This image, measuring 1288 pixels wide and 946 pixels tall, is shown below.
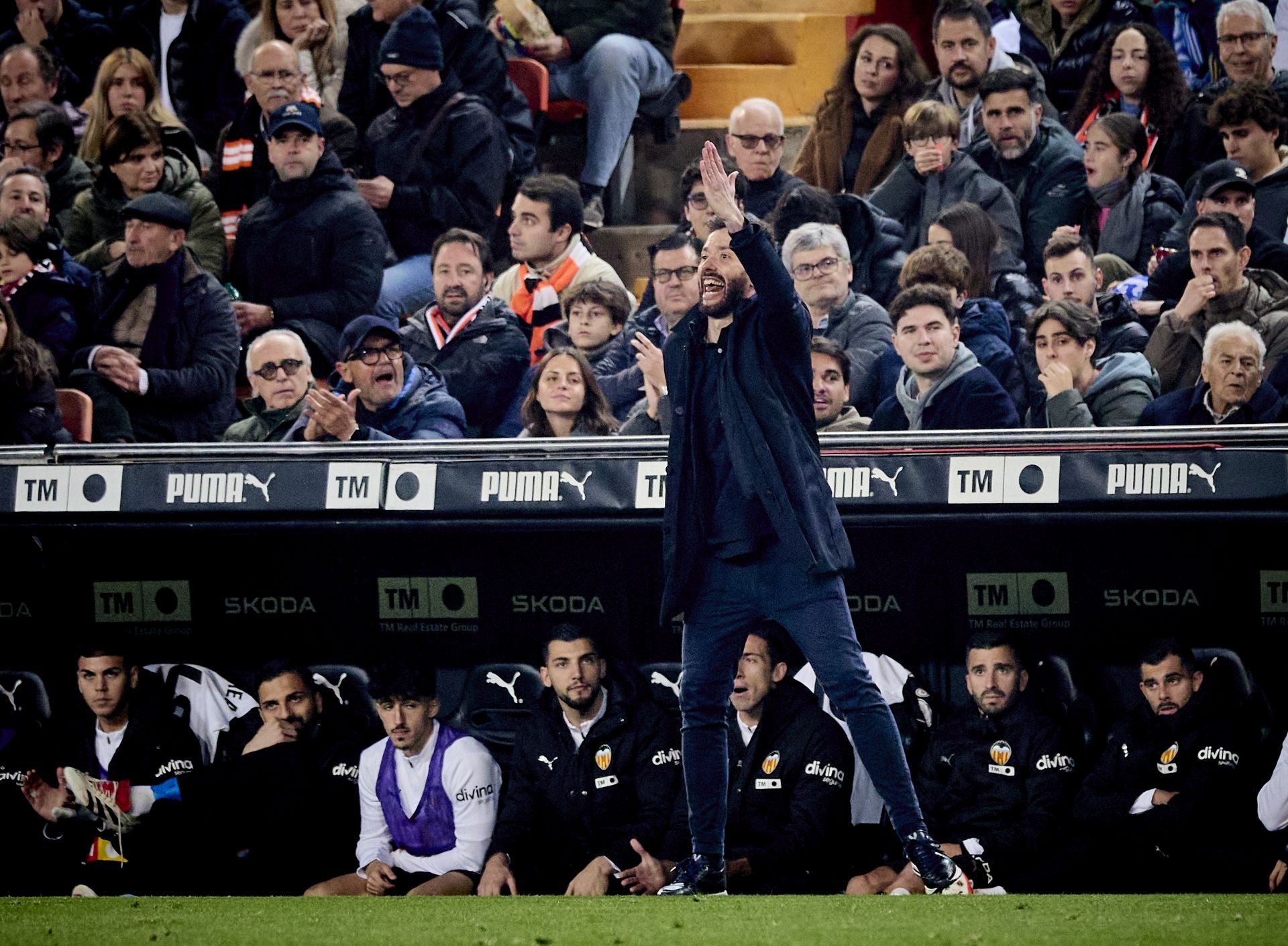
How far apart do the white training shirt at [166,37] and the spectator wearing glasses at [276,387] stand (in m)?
3.24

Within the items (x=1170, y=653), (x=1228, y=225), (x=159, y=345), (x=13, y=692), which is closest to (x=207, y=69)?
(x=159, y=345)

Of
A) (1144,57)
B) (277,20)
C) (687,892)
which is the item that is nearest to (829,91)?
(1144,57)

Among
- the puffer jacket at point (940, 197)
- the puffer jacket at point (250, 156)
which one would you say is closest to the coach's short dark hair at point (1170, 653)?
the puffer jacket at point (940, 197)

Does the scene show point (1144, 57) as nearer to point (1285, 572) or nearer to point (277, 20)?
point (1285, 572)

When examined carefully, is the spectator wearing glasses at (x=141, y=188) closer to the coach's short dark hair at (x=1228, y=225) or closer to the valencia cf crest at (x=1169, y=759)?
the coach's short dark hair at (x=1228, y=225)

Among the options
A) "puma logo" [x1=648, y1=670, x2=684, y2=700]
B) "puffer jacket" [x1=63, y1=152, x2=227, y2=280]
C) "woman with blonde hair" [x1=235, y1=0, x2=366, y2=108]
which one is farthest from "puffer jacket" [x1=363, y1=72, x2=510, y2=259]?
"puma logo" [x1=648, y1=670, x2=684, y2=700]

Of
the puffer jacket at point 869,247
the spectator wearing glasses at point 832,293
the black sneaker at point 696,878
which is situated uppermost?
the puffer jacket at point 869,247

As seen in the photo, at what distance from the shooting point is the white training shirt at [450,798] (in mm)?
Result: 6461

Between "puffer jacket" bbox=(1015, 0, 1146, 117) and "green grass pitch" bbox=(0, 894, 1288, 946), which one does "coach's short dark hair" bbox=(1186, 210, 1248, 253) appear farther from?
"green grass pitch" bbox=(0, 894, 1288, 946)

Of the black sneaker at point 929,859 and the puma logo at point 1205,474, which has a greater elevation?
the puma logo at point 1205,474

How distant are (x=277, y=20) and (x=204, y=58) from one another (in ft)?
2.10

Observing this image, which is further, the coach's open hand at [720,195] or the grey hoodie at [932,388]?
the grey hoodie at [932,388]

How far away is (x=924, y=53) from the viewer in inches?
399

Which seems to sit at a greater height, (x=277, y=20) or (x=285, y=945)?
(x=277, y=20)
